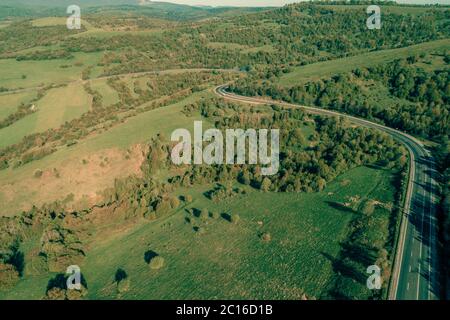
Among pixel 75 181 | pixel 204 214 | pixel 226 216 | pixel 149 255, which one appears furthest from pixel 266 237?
pixel 75 181

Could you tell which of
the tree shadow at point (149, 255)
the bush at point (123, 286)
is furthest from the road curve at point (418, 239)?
the bush at point (123, 286)

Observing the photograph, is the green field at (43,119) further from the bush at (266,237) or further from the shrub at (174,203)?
the bush at (266,237)

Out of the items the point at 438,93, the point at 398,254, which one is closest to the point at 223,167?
the point at 398,254

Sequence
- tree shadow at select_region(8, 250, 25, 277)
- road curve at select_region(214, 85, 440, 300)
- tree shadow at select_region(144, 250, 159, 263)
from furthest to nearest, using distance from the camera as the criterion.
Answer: tree shadow at select_region(144, 250, 159, 263) → tree shadow at select_region(8, 250, 25, 277) → road curve at select_region(214, 85, 440, 300)

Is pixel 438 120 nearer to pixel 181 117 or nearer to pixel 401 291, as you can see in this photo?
pixel 401 291

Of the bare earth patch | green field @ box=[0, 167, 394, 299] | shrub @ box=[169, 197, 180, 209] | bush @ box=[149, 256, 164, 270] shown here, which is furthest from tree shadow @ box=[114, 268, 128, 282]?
the bare earth patch

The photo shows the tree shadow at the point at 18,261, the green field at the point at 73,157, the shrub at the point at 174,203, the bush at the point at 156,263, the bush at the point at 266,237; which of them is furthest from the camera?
the green field at the point at 73,157

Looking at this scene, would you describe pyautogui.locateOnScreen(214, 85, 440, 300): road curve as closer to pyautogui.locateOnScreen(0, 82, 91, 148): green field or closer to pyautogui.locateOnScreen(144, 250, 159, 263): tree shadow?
pyautogui.locateOnScreen(144, 250, 159, 263): tree shadow
